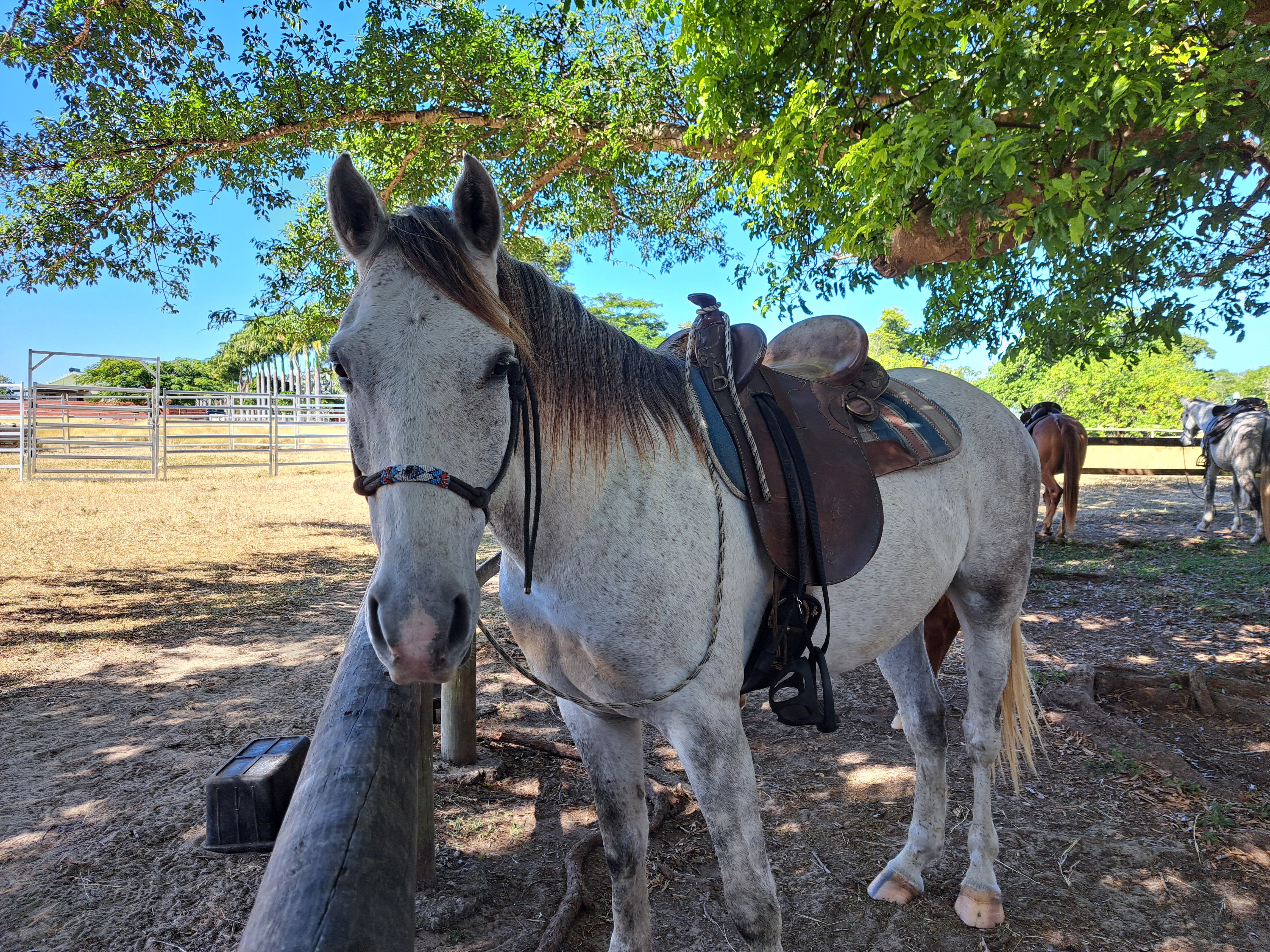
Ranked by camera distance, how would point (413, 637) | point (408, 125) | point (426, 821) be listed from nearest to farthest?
point (413, 637), point (426, 821), point (408, 125)

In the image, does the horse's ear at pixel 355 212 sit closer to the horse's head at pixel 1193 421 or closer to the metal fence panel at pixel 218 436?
the horse's head at pixel 1193 421

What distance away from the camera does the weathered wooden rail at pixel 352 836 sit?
0.78 metres

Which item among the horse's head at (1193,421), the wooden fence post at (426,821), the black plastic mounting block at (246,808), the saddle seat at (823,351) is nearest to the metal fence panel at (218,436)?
the wooden fence post at (426,821)

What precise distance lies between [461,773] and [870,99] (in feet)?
16.8

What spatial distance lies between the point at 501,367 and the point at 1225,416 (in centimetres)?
1304

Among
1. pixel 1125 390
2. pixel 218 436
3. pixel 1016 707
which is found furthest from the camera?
pixel 1125 390

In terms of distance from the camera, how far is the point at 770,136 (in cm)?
449

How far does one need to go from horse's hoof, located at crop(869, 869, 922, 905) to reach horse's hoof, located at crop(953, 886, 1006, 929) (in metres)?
0.14

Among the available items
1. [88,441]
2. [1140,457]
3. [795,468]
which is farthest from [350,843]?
[1140,457]

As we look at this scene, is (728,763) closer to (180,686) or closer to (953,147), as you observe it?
(953,147)

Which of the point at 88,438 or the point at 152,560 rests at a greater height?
the point at 88,438

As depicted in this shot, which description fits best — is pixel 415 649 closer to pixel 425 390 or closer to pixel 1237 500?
pixel 425 390

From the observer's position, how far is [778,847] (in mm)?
2625

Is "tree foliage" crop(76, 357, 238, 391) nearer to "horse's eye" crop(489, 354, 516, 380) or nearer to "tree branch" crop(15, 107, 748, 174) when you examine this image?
"tree branch" crop(15, 107, 748, 174)
